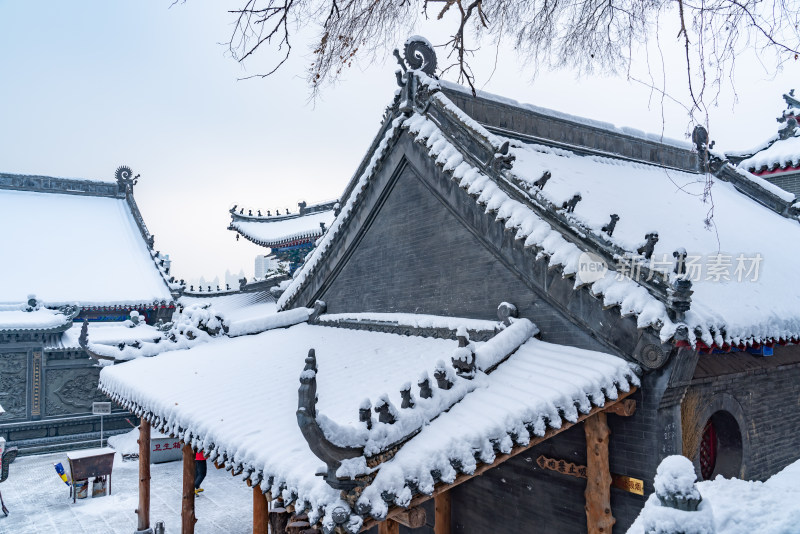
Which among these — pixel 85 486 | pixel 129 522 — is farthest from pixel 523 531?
pixel 85 486

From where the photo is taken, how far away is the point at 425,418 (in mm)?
4633

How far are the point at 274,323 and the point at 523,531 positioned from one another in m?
6.36

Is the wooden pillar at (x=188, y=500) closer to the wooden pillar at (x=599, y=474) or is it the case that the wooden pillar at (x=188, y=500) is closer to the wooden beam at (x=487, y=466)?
the wooden beam at (x=487, y=466)

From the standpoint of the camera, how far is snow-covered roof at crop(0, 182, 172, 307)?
2164cm

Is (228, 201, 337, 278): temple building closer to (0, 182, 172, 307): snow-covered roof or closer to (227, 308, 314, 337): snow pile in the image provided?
(0, 182, 172, 307): snow-covered roof

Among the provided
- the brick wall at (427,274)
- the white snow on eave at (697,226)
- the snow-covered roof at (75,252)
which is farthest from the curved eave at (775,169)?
the snow-covered roof at (75,252)

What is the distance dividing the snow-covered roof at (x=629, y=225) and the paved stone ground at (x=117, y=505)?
213 inches

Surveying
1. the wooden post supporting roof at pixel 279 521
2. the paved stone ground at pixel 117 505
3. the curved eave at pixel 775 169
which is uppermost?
the curved eave at pixel 775 169

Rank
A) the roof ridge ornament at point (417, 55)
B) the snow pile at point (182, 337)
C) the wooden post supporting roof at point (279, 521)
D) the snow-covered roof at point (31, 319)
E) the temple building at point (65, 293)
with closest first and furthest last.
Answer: the wooden post supporting roof at point (279, 521), the roof ridge ornament at point (417, 55), the snow pile at point (182, 337), the snow-covered roof at point (31, 319), the temple building at point (65, 293)

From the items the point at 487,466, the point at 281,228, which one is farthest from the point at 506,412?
the point at 281,228

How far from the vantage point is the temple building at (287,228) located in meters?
25.1

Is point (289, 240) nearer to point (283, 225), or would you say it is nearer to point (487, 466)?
point (283, 225)

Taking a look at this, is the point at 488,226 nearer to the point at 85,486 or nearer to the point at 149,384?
the point at 149,384

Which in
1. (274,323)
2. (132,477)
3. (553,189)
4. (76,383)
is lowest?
(132,477)
